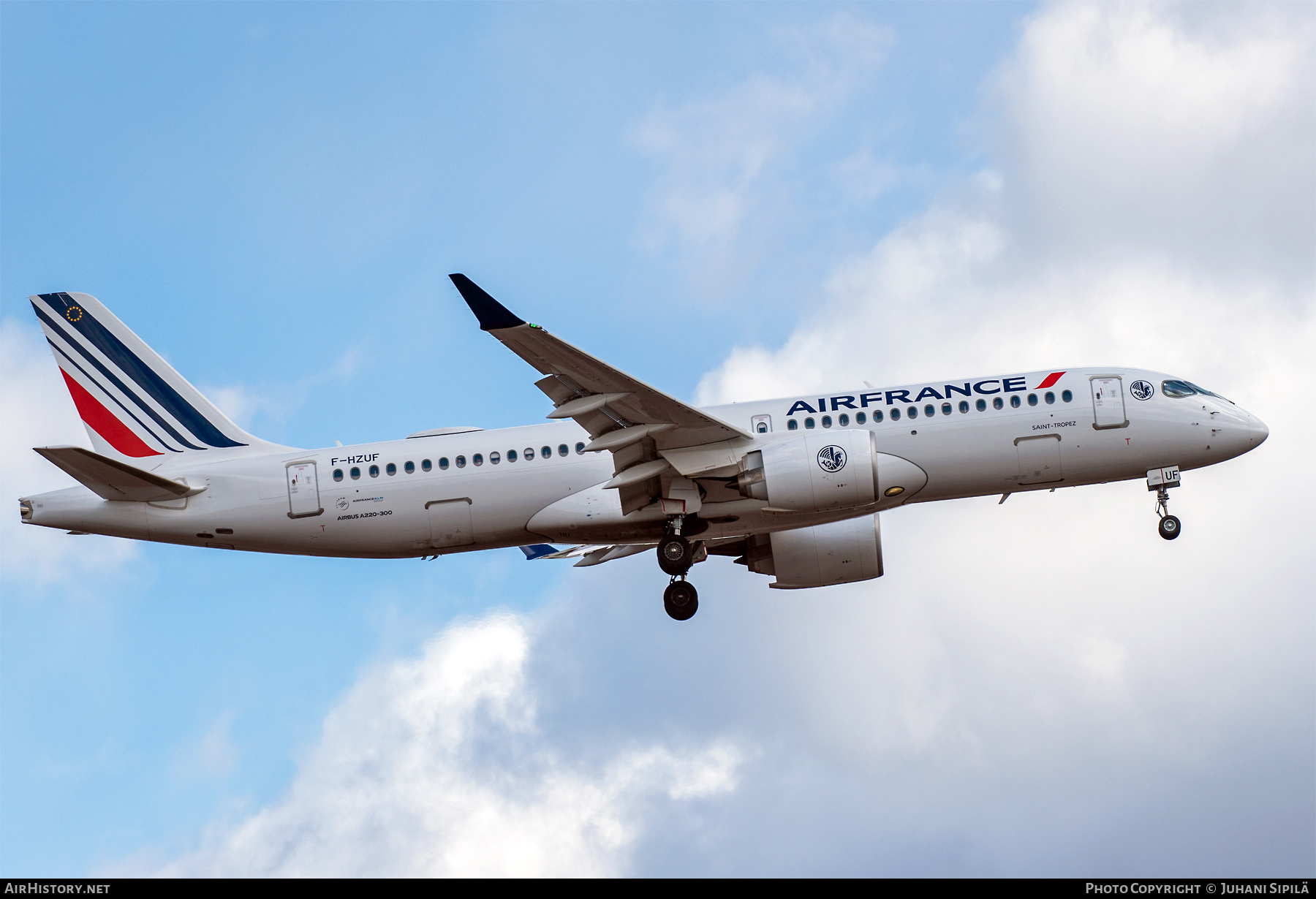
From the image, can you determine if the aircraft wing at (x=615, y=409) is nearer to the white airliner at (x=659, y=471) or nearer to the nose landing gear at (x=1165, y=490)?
the white airliner at (x=659, y=471)

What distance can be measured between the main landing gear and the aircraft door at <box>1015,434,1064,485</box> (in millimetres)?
8180

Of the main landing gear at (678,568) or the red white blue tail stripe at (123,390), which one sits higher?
the red white blue tail stripe at (123,390)

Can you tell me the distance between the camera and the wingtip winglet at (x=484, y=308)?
87.6ft

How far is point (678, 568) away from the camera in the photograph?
33.7 m

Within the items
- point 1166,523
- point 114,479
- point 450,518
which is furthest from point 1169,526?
point 114,479

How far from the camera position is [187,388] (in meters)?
36.3

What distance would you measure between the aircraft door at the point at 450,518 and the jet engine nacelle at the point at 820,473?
22.9ft

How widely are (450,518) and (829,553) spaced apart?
10.4 metres

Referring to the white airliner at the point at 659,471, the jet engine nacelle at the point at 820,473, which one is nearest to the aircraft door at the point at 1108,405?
the white airliner at the point at 659,471

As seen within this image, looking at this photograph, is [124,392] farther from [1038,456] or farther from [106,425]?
[1038,456]

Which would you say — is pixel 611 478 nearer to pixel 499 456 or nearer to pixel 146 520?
Answer: pixel 499 456
